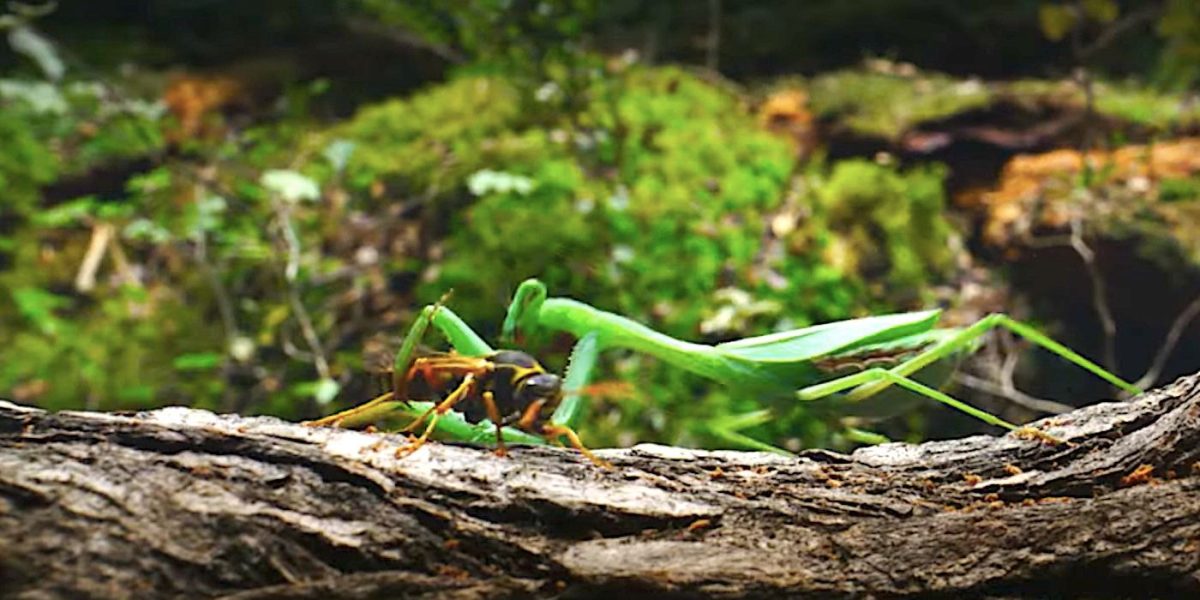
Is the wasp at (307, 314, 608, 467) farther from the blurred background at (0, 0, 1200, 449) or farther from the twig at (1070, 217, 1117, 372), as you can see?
the twig at (1070, 217, 1117, 372)

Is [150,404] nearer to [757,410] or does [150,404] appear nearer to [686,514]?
[757,410]

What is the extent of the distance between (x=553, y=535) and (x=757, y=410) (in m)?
0.69

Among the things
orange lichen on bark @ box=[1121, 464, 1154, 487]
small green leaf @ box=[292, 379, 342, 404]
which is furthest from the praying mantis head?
small green leaf @ box=[292, 379, 342, 404]

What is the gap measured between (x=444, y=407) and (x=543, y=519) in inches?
7.3

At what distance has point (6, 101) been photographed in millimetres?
4480

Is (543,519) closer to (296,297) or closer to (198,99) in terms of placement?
(296,297)

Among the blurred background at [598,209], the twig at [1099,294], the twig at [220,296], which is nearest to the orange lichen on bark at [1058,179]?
the blurred background at [598,209]

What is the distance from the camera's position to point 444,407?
1105mm

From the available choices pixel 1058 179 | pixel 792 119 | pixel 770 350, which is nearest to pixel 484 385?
pixel 770 350

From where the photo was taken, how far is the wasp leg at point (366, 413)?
1139 millimetres

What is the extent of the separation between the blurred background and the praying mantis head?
0.98m

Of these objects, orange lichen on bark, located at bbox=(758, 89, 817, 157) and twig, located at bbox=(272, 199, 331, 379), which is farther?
orange lichen on bark, located at bbox=(758, 89, 817, 157)

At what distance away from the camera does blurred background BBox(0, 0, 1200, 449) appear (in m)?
3.18

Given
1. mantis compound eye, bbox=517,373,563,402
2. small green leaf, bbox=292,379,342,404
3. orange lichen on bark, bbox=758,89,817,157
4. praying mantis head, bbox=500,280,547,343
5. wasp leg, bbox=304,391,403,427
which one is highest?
orange lichen on bark, bbox=758,89,817,157
